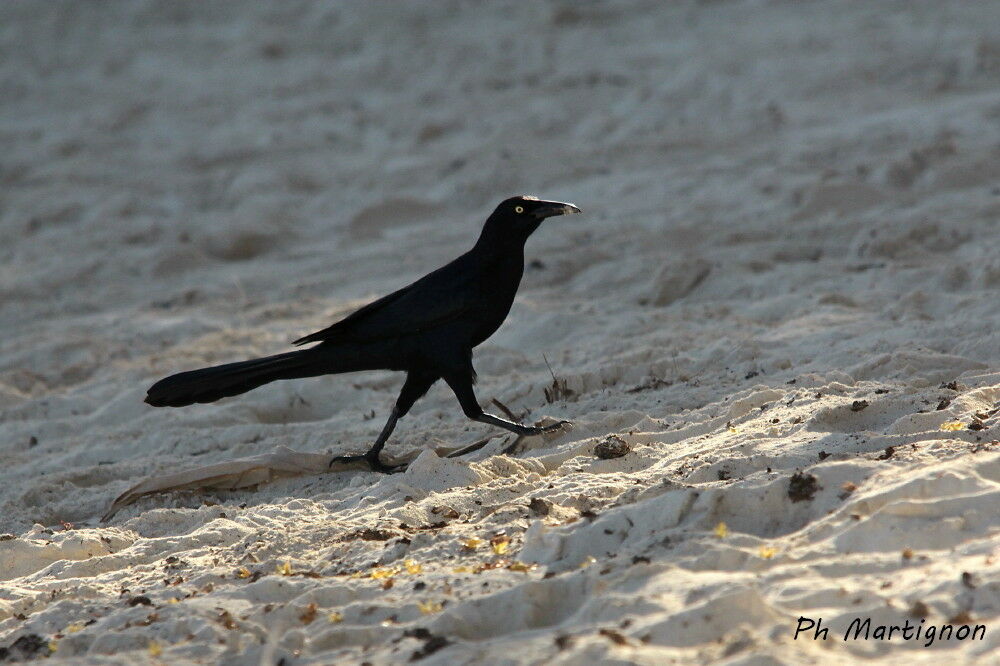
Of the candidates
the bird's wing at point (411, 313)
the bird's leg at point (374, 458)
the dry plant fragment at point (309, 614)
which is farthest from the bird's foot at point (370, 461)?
the dry plant fragment at point (309, 614)

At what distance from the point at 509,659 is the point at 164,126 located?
10.2 meters

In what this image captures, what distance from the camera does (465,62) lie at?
38.7ft

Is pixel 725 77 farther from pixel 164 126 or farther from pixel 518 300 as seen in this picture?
pixel 164 126

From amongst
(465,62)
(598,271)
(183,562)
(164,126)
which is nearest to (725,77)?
(465,62)

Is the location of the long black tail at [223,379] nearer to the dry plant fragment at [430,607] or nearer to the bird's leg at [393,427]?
the bird's leg at [393,427]

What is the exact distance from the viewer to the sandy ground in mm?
2973

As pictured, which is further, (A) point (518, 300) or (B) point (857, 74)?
(B) point (857, 74)

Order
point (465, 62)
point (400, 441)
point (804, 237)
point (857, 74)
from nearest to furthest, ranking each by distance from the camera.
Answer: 1. point (400, 441)
2. point (804, 237)
3. point (857, 74)
4. point (465, 62)

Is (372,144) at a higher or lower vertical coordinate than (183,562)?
higher

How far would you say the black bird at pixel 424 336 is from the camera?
4.74 m

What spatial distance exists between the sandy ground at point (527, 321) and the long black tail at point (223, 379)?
0.44 meters

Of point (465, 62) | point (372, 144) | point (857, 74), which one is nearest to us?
point (857, 74)

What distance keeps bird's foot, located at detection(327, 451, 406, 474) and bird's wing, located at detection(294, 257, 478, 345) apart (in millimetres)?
497

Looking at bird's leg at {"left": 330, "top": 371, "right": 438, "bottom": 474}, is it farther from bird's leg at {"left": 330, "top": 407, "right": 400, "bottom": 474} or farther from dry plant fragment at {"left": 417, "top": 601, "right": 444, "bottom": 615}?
dry plant fragment at {"left": 417, "top": 601, "right": 444, "bottom": 615}
